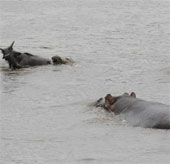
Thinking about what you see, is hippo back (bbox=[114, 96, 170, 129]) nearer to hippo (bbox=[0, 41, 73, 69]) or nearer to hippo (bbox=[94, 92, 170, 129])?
hippo (bbox=[94, 92, 170, 129])

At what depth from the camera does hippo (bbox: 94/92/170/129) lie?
28.3 feet

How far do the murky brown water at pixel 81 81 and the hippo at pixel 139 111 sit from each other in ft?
0.40

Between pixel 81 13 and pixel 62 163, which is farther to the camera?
pixel 81 13

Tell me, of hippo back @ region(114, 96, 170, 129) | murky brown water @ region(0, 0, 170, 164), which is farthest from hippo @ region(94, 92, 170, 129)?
murky brown water @ region(0, 0, 170, 164)

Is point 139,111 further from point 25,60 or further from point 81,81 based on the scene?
point 25,60

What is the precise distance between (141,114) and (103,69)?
5.43 meters

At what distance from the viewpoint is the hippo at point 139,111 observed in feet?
28.3

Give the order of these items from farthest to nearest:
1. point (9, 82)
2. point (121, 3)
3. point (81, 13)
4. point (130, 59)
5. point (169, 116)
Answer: point (121, 3), point (81, 13), point (130, 59), point (9, 82), point (169, 116)

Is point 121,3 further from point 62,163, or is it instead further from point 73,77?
point 62,163

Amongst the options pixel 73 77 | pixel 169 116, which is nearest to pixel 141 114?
pixel 169 116

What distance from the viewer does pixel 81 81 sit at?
13086 millimetres

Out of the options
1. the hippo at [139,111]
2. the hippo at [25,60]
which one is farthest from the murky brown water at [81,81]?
the hippo at [25,60]

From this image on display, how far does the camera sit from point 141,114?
9.01 m

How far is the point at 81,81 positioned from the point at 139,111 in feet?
13.2
